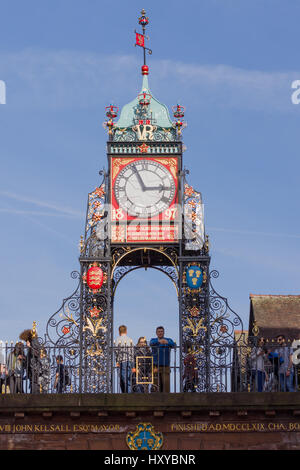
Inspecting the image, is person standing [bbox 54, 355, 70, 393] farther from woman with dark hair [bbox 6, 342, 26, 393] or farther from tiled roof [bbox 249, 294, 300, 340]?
tiled roof [bbox 249, 294, 300, 340]

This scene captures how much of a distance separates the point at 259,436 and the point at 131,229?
6521 millimetres

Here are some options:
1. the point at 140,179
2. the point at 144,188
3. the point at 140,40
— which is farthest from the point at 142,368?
the point at 140,40

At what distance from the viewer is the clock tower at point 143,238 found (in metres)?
29.7

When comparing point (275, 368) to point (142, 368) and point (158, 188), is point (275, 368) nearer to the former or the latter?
point (142, 368)

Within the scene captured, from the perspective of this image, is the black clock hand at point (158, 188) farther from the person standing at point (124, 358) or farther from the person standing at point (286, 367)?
the person standing at point (286, 367)

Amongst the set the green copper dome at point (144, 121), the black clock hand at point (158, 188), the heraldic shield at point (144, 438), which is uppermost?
the green copper dome at point (144, 121)

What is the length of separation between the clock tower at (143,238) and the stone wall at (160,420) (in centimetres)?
221

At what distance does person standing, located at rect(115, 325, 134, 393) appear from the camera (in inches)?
1096

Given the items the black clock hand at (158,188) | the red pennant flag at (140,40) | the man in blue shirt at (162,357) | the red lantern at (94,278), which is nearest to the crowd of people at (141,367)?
the man in blue shirt at (162,357)

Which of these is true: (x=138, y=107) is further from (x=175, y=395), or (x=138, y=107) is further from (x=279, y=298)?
(x=279, y=298)

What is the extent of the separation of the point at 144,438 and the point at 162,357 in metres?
2.01
